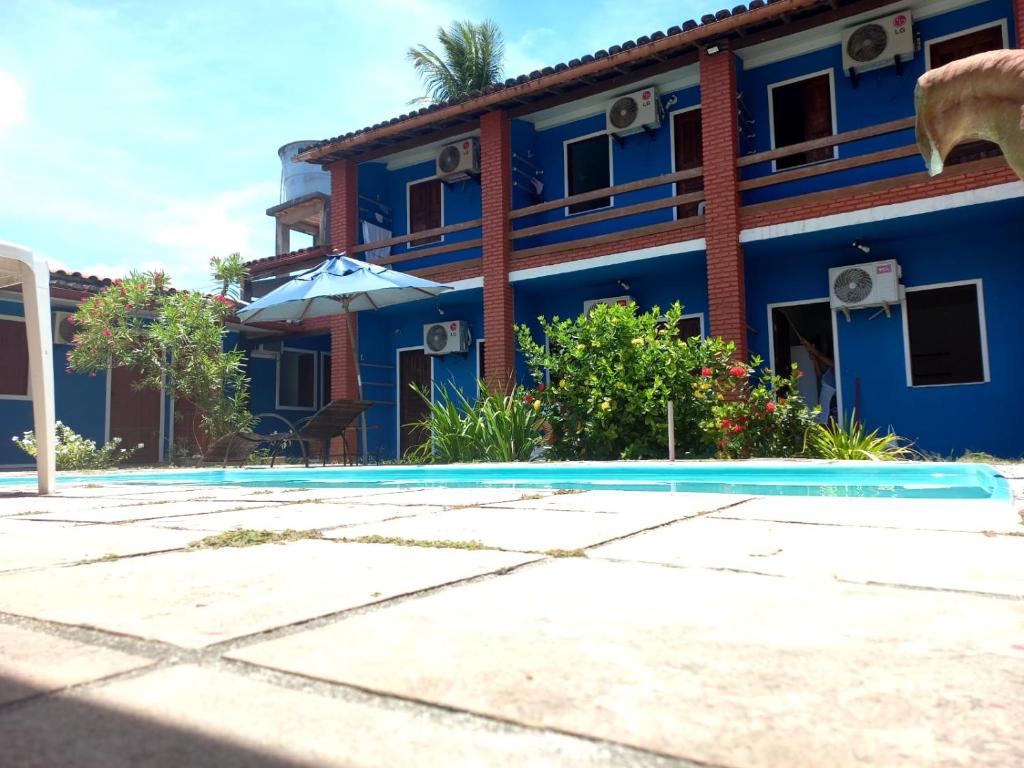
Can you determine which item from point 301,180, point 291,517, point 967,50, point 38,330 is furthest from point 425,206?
point 291,517

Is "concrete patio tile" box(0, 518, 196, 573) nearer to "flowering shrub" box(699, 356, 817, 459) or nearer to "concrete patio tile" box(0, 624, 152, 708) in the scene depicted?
"concrete patio tile" box(0, 624, 152, 708)

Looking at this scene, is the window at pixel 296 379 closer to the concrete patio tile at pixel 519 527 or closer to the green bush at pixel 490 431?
the green bush at pixel 490 431

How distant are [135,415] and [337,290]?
232 inches

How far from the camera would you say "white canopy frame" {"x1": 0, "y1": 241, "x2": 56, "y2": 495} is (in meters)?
4.24

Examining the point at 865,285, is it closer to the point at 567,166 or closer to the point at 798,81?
the point at 798,81

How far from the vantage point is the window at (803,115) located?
9.32 m

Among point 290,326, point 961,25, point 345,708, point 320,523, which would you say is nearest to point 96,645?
point 345,708

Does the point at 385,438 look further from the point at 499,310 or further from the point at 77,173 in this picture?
the point at 77,173

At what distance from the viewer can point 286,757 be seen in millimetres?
702

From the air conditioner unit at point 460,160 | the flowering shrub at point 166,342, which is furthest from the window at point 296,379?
the air conditioner unit at point 460,160

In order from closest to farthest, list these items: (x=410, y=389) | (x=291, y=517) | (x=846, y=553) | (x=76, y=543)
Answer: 1. (x=846, y=553)
2. (x=76, y=543)
3. (x=291, y=517)
4. (x=410, y=389)

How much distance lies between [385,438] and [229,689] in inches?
470

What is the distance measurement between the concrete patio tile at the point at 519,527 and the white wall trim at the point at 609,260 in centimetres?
670

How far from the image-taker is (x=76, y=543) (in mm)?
2195
